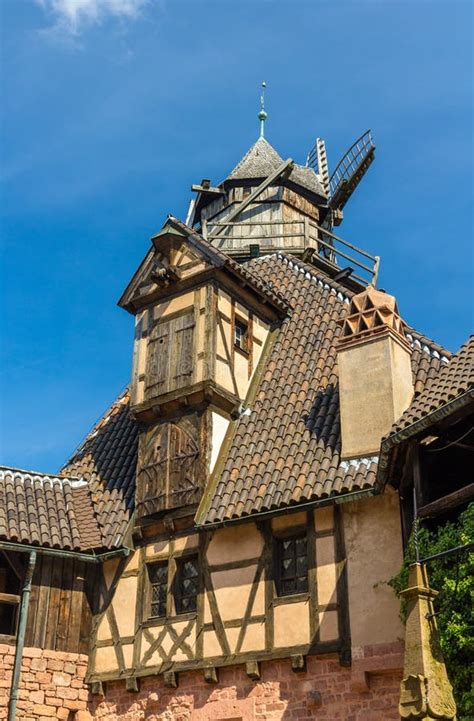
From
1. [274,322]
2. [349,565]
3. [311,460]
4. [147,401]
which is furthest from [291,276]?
[349,565]

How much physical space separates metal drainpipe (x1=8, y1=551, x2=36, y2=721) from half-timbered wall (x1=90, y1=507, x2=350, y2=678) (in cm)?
132

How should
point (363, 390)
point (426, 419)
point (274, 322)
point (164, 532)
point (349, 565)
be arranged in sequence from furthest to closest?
point (274, 322)
point (164, 532)
point (363, 390)
point (349, 565)
point (426, 419)

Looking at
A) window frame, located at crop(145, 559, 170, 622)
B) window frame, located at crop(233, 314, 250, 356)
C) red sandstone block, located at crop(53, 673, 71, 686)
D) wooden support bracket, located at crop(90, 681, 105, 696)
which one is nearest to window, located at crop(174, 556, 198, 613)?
window frame, located at crop(145, 559, 170, 622)

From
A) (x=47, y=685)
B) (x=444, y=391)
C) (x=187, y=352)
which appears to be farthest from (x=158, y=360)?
(x=444, y=391)

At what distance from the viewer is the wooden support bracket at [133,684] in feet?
49.9

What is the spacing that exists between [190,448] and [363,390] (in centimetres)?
332

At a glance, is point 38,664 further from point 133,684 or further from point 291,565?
point 291,565

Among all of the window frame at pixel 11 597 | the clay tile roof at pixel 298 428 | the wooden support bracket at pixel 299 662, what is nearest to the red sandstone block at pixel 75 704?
the window frame at pixel 11 597

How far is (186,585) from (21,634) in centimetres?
277

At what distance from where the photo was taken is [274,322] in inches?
741

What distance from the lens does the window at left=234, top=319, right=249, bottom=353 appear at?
58.2 ft

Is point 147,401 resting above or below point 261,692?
above

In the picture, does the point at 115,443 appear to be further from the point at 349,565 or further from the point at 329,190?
the point at 329,190

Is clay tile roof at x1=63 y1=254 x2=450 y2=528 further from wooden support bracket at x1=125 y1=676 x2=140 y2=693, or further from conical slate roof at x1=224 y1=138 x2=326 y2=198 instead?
conical slate roof at x1=224 y1=138 x2=326 y2=198
